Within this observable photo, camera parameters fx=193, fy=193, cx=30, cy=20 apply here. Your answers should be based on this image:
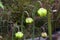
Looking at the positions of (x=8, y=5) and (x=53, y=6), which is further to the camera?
(x=8, y=5)

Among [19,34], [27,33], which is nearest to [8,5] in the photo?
[27,33]

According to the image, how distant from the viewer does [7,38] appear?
2053mm

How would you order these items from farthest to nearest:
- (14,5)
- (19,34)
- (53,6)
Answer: (14,5), (53,6), (19,34)

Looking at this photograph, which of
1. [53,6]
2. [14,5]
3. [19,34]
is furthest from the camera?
[14,5]

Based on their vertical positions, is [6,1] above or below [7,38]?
above

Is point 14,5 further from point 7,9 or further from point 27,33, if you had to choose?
point 27,33

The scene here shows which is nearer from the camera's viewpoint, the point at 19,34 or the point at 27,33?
the point at 19,34

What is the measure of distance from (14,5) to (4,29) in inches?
11.4

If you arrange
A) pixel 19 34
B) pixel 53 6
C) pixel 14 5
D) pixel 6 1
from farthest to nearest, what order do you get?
pixel 6 1 < pixel 14 5 < pixel 53 6 < pixel 19 34

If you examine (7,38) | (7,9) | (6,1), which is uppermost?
(6,1)

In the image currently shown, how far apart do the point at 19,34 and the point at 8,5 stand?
0.75 metres

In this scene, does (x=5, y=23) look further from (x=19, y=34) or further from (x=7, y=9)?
(x=19, y=34)

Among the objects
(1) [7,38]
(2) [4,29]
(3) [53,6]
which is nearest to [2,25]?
(2) [4,29]

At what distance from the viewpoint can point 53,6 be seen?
1997 millimetres
